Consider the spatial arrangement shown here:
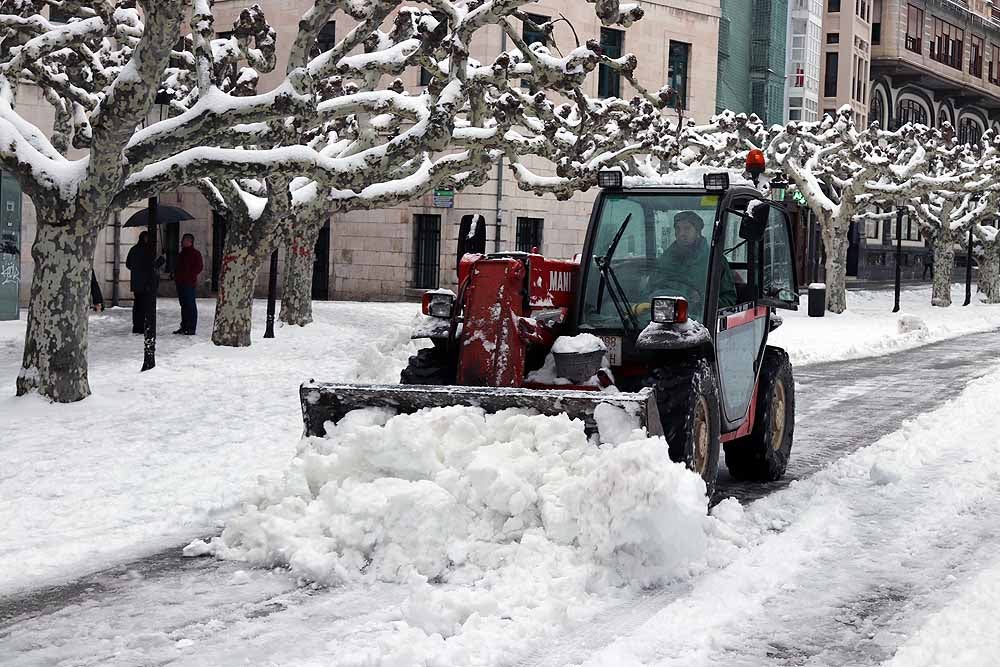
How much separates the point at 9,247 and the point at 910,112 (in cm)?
5741

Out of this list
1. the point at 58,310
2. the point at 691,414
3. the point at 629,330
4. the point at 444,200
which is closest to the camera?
the point at 691,414

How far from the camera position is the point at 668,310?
7395 millimetres

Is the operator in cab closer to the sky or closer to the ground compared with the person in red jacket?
closer to the sky

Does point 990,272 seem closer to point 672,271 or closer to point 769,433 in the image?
point 769,433

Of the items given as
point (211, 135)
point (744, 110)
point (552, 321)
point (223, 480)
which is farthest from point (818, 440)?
point (744, 110)

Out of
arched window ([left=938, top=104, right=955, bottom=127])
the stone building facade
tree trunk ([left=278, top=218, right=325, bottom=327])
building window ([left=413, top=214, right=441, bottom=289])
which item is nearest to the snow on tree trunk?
the stone building facade

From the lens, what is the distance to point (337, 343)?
2034 centimetres

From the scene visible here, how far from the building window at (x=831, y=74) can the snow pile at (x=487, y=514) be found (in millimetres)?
56907

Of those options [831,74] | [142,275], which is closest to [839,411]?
[142,275]

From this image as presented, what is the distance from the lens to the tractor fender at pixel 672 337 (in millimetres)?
7379

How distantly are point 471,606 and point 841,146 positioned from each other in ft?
102

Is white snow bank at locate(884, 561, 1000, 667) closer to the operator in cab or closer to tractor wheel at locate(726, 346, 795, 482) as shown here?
the operator in cab

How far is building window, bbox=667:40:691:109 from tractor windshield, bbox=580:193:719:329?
1289 inches

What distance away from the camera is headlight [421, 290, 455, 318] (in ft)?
26.2
